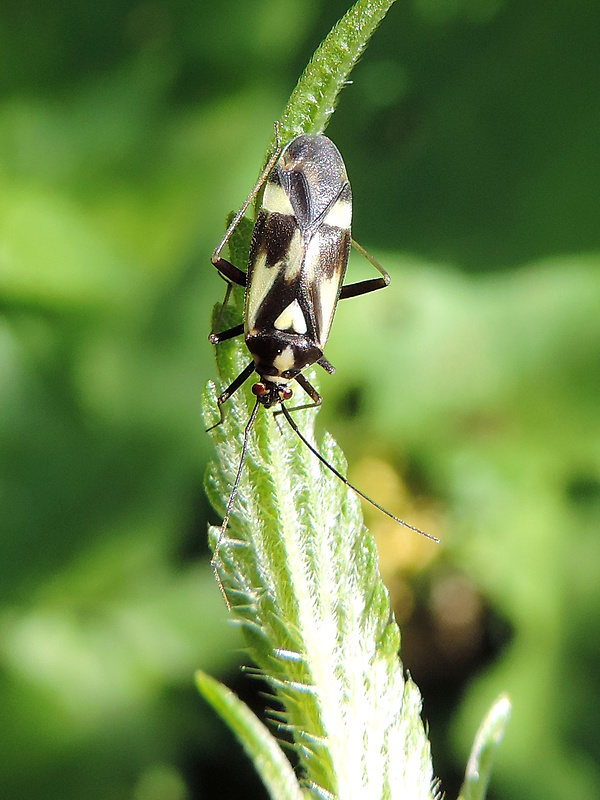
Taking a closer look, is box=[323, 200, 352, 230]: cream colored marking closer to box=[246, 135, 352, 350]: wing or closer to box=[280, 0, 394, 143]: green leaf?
box=[246, 135, 352, 350]: wing

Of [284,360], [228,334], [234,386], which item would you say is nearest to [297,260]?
[284,360]

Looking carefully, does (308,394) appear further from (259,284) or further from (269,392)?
(259,284)

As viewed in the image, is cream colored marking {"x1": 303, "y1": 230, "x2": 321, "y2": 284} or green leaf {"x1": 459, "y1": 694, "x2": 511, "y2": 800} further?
cream colored marking {"x1": 303, "y1": 230, "x2": 321, "y2": 284}

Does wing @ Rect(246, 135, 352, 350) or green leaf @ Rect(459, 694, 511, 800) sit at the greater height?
wing @ Rect(246, 135, 352, 350)

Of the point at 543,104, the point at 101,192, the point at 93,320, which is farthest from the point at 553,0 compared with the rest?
A: the point at 93,320

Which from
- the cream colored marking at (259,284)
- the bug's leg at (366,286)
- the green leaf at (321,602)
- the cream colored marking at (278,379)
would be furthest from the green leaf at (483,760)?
the bug's leg at (366,286)

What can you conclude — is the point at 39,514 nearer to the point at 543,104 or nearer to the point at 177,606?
the point at 177,606

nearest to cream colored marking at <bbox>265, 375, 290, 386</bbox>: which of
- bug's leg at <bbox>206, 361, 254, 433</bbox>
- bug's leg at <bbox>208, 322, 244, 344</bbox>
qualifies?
bug's leg at <bbox>208, 322, 244, 344</bbox>
